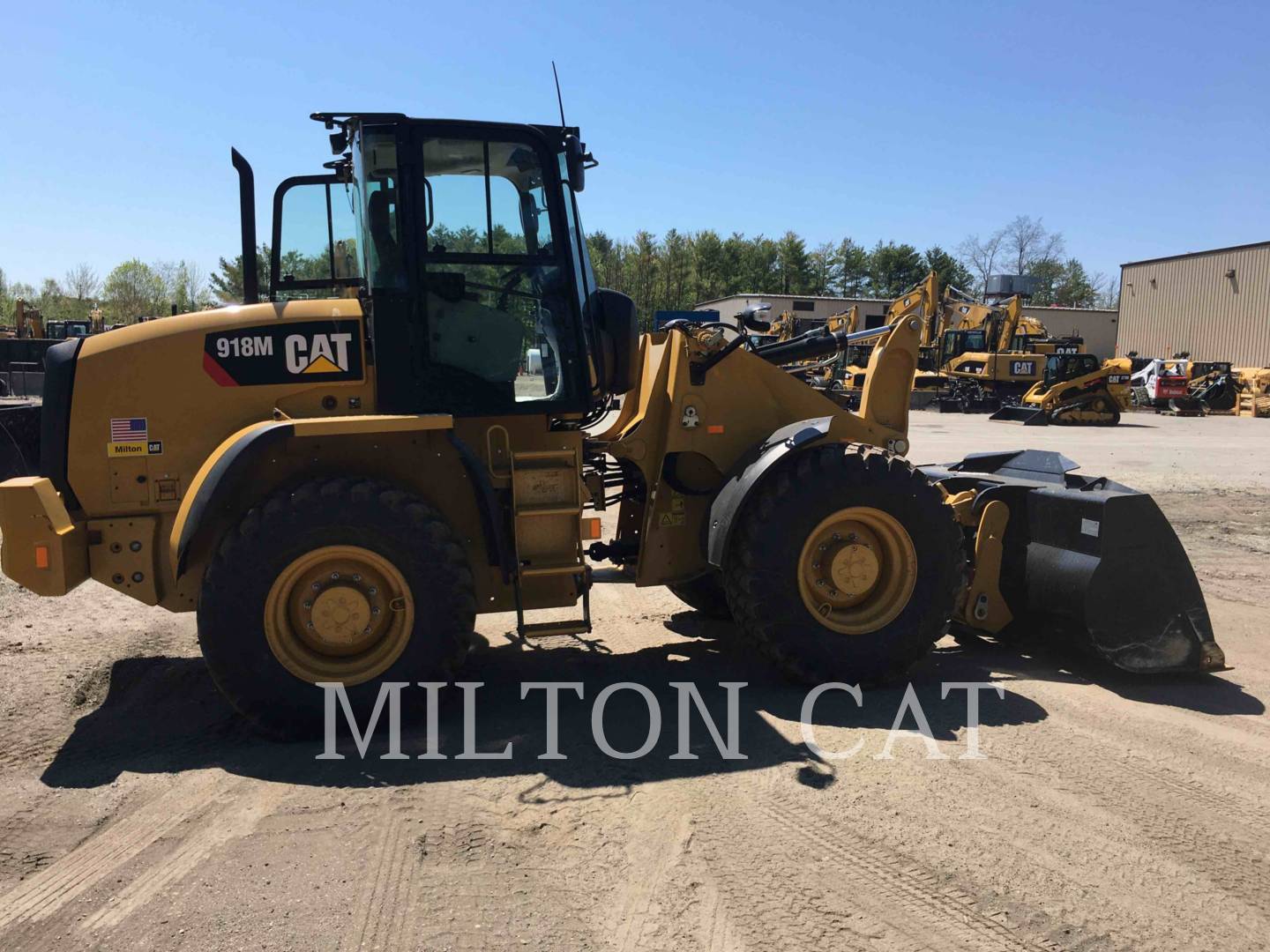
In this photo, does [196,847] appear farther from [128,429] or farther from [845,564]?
[845,564]

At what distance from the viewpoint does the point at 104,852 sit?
127 inches

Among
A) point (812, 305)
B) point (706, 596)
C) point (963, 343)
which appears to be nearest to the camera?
point (706, 596)

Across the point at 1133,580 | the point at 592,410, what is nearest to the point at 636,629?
the point at 592,410

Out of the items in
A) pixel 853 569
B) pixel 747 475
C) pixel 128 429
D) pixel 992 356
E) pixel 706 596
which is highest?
pixel 992 356

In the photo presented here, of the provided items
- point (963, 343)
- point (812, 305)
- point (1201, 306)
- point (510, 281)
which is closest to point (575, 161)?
point (510, 281)

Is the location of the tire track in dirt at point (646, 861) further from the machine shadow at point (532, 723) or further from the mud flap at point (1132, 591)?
the mud flap at point (1132, 591)

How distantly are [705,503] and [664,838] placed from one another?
89.5 inches

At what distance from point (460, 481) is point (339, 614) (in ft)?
2.77

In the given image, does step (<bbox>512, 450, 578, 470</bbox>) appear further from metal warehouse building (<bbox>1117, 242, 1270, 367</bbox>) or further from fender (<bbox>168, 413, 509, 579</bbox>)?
metal warehouse building (<bbox>1117, 242, 1270, 367</bbox>)

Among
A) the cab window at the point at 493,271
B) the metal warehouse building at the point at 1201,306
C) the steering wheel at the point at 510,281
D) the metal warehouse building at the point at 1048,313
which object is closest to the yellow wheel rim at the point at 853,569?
the cab window at the point at 493,271

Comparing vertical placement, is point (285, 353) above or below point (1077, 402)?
above

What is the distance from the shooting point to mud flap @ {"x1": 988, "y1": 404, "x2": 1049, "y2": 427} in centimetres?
2488

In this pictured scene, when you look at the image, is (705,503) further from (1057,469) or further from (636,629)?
(1057,469)

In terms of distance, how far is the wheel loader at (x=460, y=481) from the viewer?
4.08m
